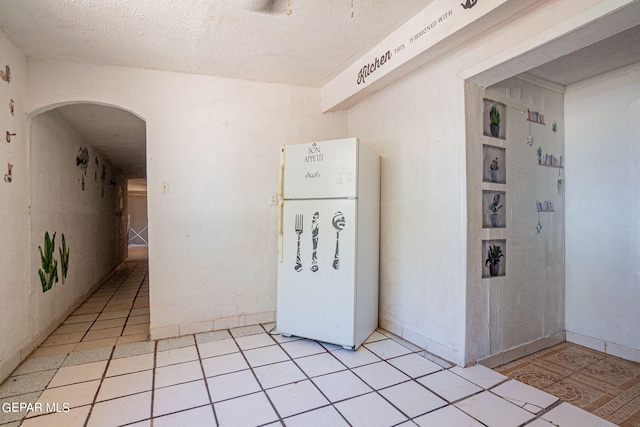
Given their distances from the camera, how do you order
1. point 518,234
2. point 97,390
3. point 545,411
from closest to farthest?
point 545,411 < point 97,390 < point 518,234

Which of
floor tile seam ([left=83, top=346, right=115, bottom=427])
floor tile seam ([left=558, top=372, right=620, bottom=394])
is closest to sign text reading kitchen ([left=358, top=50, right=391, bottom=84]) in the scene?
floor tile seam ([left=558, top=372, right=620, bottom=394])

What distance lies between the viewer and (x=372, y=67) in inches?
96.3

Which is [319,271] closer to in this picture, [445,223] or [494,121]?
[445,223]

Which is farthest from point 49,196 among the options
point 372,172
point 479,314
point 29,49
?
point 479,314

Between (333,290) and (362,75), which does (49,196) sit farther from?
(362,75)

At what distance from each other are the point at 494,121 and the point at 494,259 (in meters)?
1.01

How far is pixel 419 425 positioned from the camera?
1.50 metres

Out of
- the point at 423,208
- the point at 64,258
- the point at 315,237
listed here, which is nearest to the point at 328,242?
the point at 315,237

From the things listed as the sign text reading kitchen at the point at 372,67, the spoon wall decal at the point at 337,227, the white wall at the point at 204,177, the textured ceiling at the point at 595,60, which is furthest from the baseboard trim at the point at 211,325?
the textured ceiling at the point at 595,60

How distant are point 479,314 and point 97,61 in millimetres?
3509

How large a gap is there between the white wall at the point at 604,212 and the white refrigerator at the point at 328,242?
1758 mm

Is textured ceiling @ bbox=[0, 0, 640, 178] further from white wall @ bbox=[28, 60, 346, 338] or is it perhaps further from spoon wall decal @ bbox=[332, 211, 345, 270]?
spoon wall decal @ bbox=[332, 211, 345, 270]

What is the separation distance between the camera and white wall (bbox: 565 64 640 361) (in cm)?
229

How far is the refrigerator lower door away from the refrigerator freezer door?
0.08 m
